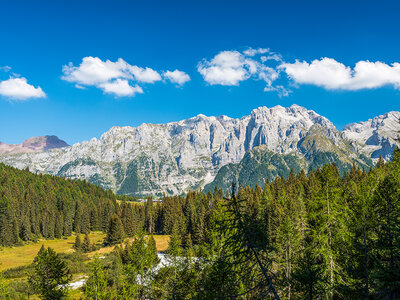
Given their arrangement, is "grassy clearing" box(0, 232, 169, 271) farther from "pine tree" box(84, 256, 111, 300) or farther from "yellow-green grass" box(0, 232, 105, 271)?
"pine tree" box(84, 256, 111, 300)

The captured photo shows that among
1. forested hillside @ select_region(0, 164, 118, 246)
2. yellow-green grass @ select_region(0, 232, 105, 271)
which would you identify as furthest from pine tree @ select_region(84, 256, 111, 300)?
forested hillside @ select_region(0, 164, 118, 246)

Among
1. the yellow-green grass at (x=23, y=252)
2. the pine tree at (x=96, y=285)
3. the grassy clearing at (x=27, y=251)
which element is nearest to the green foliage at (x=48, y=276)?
the pine tree at (x=96, y=285)

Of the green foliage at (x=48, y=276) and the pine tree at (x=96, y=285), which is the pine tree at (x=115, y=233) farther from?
the green foliage at (x=48, y=276)

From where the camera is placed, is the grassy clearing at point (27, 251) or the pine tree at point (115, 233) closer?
the grassy clearing at point (27, 251)

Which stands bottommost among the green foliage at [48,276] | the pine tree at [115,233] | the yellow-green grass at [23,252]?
the yellow-green grass at [23,252]

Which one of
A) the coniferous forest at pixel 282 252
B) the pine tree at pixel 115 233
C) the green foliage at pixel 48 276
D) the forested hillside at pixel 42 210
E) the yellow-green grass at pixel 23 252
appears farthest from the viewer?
the forested hillside at pixel 42 210

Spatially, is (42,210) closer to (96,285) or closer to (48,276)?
(96,285)

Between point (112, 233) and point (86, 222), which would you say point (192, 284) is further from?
point (86, 222)

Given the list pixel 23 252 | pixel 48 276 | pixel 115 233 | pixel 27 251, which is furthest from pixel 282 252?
pixel 27 251

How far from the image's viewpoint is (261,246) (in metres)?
11.3

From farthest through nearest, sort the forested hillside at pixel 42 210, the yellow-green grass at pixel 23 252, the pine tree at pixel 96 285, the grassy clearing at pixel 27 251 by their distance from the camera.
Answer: the forested hillside at pixel 42 210
the grassy clearing at pixel 27 251
the yellow-green grass at pixel 23 252
the pine tree at pixel 96 285

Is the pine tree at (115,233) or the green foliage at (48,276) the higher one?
the green foliage at (48,276)

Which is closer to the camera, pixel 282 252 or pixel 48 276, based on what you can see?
pixel 48 276

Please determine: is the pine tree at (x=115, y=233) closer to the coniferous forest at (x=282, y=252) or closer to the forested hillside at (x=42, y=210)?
the coniferous forest at (x=282, y=252)
